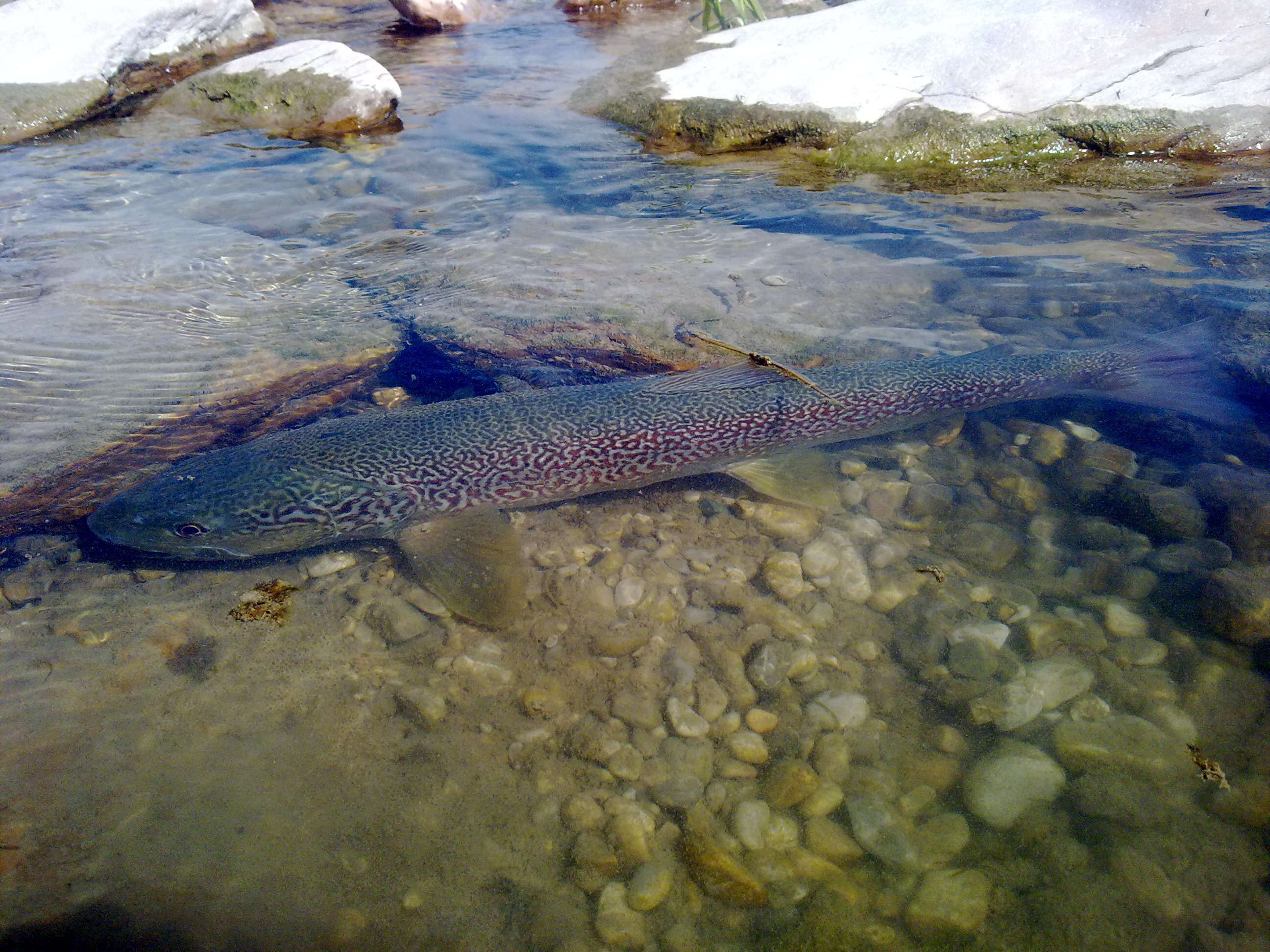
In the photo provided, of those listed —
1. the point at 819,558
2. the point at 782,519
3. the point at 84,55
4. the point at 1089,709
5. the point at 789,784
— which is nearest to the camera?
the point at 789,784

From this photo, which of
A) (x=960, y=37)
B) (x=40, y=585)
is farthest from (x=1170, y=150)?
(x=40, y=585)

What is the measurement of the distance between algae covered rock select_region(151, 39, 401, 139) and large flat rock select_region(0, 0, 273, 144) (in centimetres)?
116

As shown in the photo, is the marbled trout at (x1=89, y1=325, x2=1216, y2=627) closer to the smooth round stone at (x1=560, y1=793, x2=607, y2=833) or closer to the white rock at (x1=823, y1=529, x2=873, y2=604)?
the white rock at (x1=823, y1=529, x2=873, y2=604)

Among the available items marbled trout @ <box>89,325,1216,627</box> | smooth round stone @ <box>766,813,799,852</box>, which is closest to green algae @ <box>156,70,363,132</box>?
marbled trout @ <box>89,325,1216,627</box>

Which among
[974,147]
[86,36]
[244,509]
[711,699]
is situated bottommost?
[711,699]

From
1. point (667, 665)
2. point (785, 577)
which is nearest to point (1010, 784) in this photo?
point (785, 577)

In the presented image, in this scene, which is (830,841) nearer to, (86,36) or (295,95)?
(295,95)

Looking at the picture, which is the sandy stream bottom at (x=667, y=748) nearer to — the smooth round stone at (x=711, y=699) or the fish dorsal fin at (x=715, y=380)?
the smooth round stone at (x=711, y=699)

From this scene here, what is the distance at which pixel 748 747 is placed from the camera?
10.1 feet

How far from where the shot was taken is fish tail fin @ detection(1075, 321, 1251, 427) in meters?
4.49

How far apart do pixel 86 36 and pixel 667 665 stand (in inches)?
515

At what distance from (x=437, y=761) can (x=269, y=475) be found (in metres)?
2.13

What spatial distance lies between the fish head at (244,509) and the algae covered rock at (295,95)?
23.4 feet

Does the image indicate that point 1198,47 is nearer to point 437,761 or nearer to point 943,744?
point 943,744
